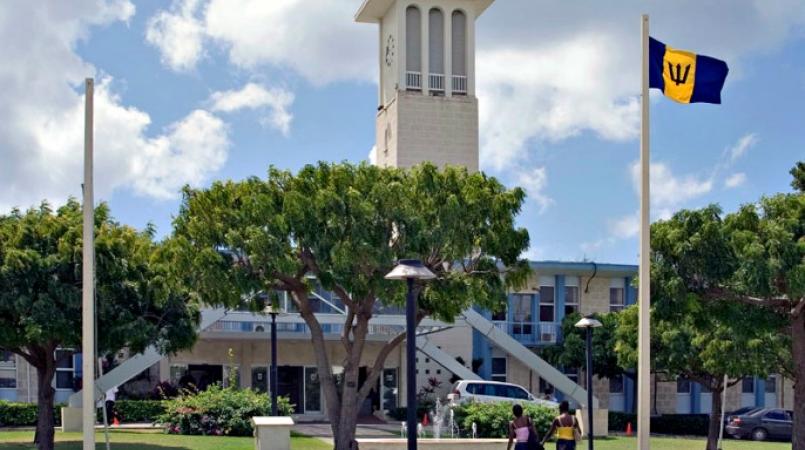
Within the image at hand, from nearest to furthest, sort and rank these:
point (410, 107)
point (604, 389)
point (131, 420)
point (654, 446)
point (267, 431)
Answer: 1. point (267, 431)
2. point (654, 446)
3. point (131, 420)
4. point (604, 389)
5. point (410, 107)

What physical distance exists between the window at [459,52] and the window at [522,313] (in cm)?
1032

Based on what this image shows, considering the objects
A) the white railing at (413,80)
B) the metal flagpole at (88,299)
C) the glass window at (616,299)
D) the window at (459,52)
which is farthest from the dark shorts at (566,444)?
the window at (459,52)

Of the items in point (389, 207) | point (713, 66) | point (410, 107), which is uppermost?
point (410, 107)

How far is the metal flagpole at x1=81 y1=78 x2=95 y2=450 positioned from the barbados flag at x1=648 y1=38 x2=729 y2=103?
27.0 ft

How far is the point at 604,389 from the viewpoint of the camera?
42.9 m

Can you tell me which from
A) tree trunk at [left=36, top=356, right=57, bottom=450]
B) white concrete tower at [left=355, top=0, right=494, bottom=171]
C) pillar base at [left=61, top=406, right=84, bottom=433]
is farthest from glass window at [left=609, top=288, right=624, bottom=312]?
tree trunk at [left=36, top=356, right=57, bottom=450]

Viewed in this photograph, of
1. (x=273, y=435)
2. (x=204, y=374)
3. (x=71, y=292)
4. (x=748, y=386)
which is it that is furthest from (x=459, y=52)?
(x=273, y=435)

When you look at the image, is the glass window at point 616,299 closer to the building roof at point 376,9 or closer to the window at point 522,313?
the window at point 522,313

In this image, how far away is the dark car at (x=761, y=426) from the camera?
38.8 metres

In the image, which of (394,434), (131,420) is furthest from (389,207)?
(131,420)

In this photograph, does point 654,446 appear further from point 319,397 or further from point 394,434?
point 319,397

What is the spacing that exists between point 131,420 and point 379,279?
1437 cm

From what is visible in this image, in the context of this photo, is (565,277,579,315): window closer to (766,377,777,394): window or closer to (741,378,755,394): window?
(741,378,755,394): window

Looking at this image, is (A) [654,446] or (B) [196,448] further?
(A) [654,446]
